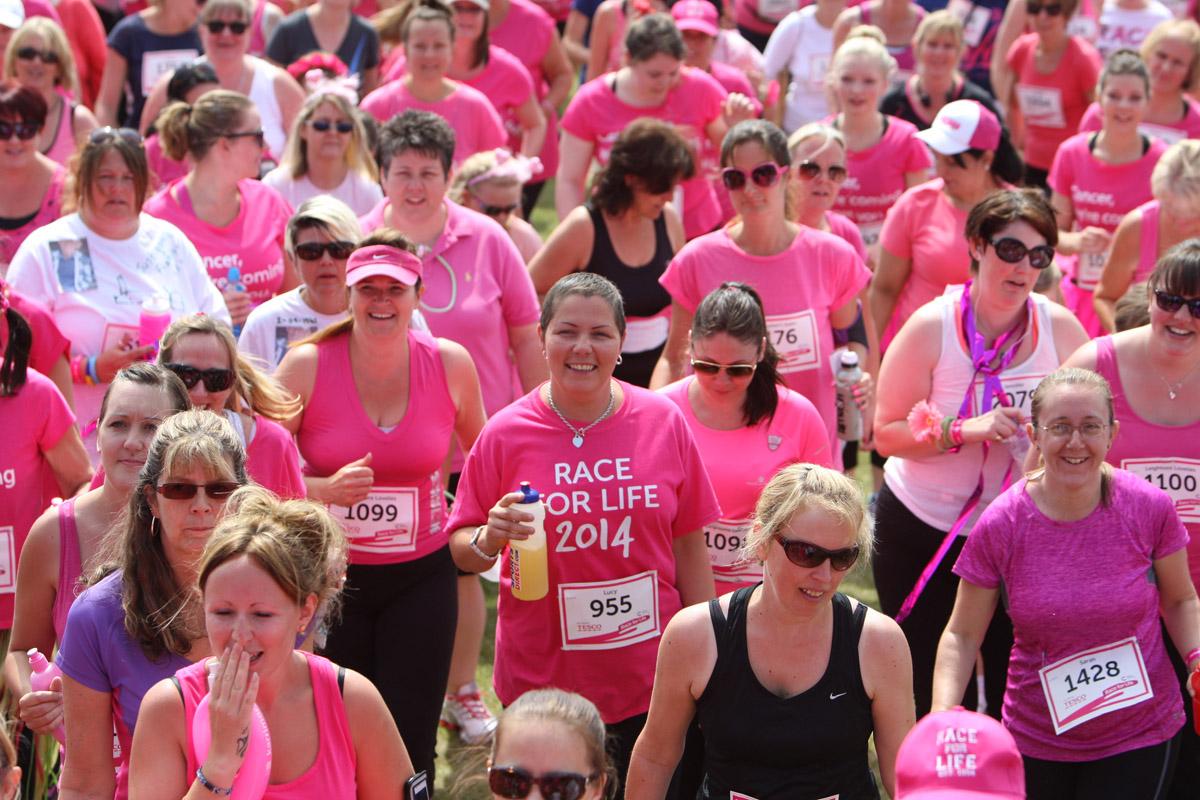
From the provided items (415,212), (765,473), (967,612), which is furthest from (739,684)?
(415,212)

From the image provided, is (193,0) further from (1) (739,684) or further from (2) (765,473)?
(1) (739,684)

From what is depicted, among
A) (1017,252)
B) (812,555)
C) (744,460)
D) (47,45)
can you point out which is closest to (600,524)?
(744,460)

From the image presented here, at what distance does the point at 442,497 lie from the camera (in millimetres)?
5277

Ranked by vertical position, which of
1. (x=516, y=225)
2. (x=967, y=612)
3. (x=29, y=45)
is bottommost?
(x=967, y=612)

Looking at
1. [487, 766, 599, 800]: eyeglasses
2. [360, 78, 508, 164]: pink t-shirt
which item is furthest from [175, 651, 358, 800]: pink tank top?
[360, 78, 508, 164]: pink t-shirt

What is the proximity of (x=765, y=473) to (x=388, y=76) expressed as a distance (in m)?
5.30

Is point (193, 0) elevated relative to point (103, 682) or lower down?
elevated

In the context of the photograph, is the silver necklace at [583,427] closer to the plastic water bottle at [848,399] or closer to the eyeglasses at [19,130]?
the plastic water bottle at [848,399]

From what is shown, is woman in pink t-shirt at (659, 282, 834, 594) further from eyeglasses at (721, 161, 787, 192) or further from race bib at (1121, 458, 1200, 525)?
eyeglasses at (721, 161, 787, 192)

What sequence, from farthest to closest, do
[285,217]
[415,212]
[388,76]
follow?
[388,76] < [285,217] < [415,212]

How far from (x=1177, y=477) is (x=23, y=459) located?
3.35m

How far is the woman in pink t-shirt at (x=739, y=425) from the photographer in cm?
489

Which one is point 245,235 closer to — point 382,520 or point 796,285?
point 382,520

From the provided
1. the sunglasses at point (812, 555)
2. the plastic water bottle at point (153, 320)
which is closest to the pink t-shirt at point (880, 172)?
the plastic water bottle at point (153, 320)
